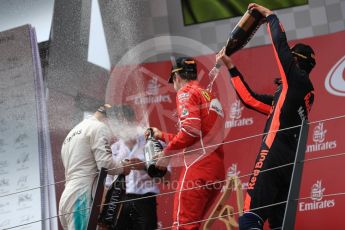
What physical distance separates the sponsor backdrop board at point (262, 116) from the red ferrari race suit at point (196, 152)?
996mm

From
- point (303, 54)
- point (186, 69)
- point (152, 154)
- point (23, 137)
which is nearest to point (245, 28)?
point (303, 54)

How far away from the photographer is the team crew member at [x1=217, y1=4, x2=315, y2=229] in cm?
292

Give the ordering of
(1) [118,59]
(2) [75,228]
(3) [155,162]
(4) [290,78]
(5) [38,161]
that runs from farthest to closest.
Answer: (1) [118,59]
(5) [38,161]
(2) [75,228]
(3) [155,162]
(4) [290,78]

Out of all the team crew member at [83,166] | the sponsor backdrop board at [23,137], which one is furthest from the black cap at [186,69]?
the sponsor backdrop board at [23,137]

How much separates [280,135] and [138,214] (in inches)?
66.9

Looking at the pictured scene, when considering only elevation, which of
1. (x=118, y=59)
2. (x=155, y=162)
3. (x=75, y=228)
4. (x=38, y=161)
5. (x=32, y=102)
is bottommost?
(x=75, y=228)

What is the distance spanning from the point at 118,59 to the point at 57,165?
3.47 ft

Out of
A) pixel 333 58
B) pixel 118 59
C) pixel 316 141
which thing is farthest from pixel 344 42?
A: pixel 118 59

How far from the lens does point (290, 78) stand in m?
3.04

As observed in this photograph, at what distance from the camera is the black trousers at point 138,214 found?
442 centimetres

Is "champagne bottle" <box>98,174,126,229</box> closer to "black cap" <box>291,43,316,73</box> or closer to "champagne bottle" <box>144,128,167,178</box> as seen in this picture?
"champagne bottle" <box>144,128,167,178</box>

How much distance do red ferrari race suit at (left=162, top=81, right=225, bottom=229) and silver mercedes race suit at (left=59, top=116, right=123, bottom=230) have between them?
→ 1.80ft

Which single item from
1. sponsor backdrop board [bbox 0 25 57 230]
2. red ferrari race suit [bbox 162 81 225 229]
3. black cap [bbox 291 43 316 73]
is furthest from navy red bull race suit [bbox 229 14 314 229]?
sponsor backdrop board [bbox 0 25 57 230]

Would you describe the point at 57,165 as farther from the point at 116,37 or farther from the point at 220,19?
the point at 220,19
